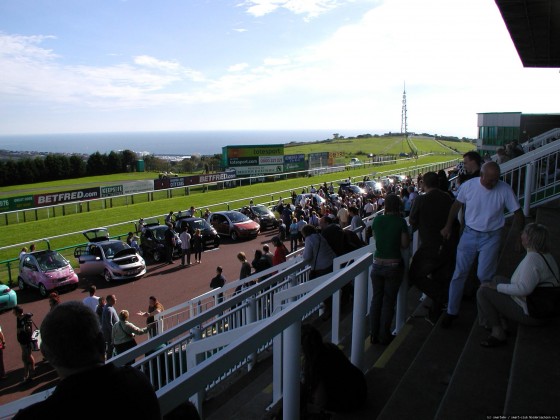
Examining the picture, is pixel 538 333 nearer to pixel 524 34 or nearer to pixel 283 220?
pixel 524 34

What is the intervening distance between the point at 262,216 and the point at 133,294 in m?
11.4

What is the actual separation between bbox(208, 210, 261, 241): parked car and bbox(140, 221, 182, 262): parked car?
3506 mm

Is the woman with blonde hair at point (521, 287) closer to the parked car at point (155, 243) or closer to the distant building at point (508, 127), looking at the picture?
the parked car at point (155, 243)

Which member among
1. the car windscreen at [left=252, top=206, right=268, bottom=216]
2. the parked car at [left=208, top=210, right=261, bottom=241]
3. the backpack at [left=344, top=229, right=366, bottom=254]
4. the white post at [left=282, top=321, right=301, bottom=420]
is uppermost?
the white post at [left=282, top=321, right=301, bottom=420]

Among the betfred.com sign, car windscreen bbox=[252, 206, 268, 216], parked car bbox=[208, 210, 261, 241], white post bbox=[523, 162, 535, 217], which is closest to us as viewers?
white post bbox=[523, 162, 535, 217]

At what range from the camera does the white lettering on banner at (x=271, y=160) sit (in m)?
51.5

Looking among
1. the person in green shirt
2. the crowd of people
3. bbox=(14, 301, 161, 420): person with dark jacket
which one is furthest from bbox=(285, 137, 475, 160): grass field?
bbox=(14, 301, 161, 420): person with dark jacket

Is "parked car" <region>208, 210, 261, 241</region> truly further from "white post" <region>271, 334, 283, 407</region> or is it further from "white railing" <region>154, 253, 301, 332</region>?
"white post" <region>271, 334, 283, 407</region>

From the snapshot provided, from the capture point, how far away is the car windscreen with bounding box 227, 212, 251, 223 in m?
23.5

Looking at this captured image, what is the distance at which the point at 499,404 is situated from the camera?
3199 mm

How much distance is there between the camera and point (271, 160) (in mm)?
52000

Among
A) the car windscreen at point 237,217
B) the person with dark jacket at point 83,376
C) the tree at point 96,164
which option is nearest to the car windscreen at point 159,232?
the car windscreen at point 237,217

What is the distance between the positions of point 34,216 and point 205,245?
16251 mm

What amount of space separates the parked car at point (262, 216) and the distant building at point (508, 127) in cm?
2203
